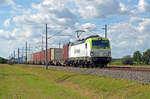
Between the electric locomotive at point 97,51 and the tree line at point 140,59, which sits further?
the tree line at point 140,59

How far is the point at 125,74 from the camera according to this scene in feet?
67.7

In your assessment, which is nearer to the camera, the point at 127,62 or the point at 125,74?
the point at 125,74

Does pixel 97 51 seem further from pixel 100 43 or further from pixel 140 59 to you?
pixel 140 59

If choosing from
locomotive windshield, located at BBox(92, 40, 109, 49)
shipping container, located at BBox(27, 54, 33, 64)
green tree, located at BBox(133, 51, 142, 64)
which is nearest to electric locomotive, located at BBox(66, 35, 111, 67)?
locomotive windshield, located at BBox(92, 40, 109, 49)

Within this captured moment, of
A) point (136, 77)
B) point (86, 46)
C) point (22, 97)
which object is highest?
point (86, 46)

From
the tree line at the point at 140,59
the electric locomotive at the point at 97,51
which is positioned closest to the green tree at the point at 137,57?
the tree line at the point at 140,59

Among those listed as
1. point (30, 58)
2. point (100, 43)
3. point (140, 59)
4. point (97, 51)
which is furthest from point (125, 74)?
point (30, 58)

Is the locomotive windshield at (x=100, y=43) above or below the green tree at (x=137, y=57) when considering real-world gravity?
above

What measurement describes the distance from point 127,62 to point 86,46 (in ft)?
141

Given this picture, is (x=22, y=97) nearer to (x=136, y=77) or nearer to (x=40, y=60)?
(x=136, y=77)

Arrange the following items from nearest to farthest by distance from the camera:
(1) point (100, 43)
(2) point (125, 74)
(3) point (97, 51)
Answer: (2) point (125, 74)
(3) point (97, 51)
(1) point (100, 43)

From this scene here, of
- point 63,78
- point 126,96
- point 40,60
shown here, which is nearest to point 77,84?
point 63,78

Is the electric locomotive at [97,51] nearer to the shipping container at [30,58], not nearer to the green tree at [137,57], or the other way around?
the green tree at [137,57]

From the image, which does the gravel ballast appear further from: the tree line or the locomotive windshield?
the tree line
